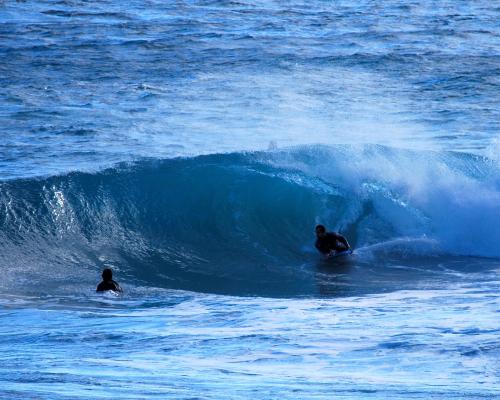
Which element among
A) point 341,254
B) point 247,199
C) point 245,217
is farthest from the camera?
point 247,199

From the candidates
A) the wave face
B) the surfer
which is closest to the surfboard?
the surfer

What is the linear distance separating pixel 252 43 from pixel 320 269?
575 inches

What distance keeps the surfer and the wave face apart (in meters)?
0.22

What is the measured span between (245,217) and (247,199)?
1.44 feet

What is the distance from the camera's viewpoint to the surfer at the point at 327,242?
14242 mm

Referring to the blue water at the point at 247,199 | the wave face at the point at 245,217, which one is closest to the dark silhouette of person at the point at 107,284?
the blue water at the point at 247,199

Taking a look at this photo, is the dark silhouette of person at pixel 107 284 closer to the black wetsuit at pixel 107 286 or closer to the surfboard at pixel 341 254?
the black wetsuit at pixel 107 286

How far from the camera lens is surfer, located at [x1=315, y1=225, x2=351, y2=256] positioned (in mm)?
14242

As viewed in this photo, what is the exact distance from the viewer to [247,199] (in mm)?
16859

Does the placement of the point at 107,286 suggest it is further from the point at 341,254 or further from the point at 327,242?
the point at 341,254

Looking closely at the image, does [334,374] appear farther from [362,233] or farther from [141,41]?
[141,41]

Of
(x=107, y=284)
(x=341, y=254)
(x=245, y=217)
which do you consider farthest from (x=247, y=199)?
(x=107, y=284)

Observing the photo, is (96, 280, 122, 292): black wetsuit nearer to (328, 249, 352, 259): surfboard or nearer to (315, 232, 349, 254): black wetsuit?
(315, 232, 349, 254): black wetsuit

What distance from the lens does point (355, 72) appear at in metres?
25.2
